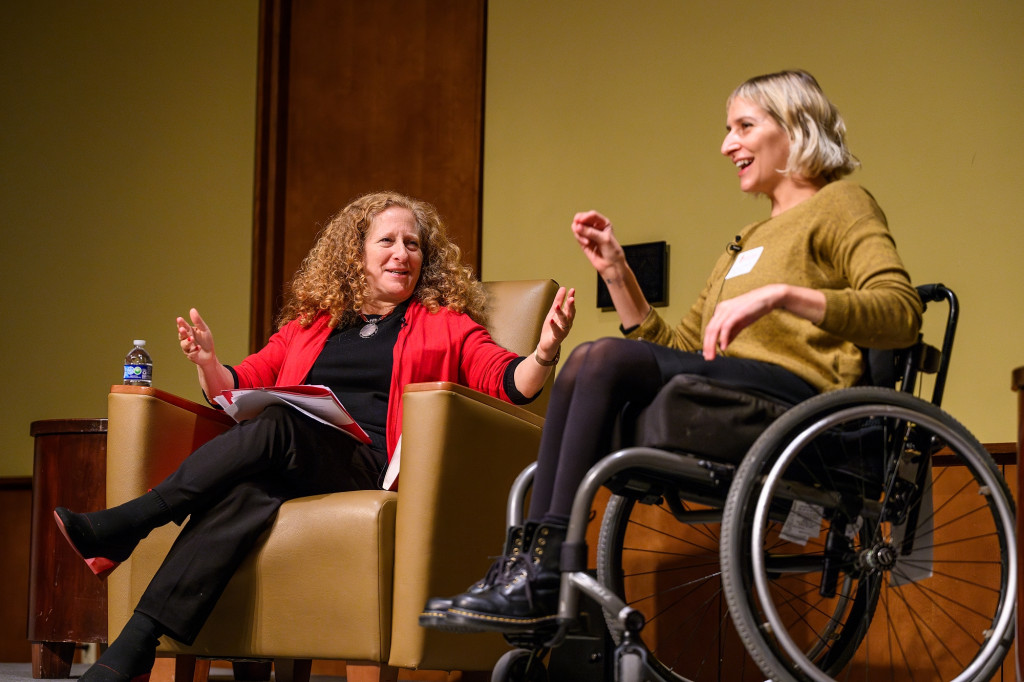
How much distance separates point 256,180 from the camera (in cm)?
369

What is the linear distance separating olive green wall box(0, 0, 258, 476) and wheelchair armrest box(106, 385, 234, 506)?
4.51 feet

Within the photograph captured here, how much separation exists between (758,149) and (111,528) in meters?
1.30

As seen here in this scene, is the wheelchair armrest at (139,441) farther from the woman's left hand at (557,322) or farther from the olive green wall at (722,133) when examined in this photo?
the olive green wall at (722,133)

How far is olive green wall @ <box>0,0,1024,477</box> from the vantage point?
268 cm

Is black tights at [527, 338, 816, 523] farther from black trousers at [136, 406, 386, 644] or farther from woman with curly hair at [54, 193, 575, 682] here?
black trousers at [136, 406, 386, 644]

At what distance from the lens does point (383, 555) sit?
1978mm

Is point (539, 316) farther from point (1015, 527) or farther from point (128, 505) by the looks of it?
point (1015, 527)

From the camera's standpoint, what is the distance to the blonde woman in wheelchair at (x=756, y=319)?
147 cm

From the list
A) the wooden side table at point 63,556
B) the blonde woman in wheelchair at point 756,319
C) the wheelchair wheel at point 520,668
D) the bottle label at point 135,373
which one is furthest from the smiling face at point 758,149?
the wooden side table at point 63,556

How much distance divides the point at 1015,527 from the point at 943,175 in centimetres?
142

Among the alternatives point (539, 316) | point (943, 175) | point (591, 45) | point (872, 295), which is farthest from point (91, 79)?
point (872, 295)

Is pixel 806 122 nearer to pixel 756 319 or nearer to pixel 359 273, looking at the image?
pixel 756 319

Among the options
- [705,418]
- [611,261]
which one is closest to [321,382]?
[611,261]

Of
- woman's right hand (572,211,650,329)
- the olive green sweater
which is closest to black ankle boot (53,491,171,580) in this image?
woman's right hand (572,211,650,329)
